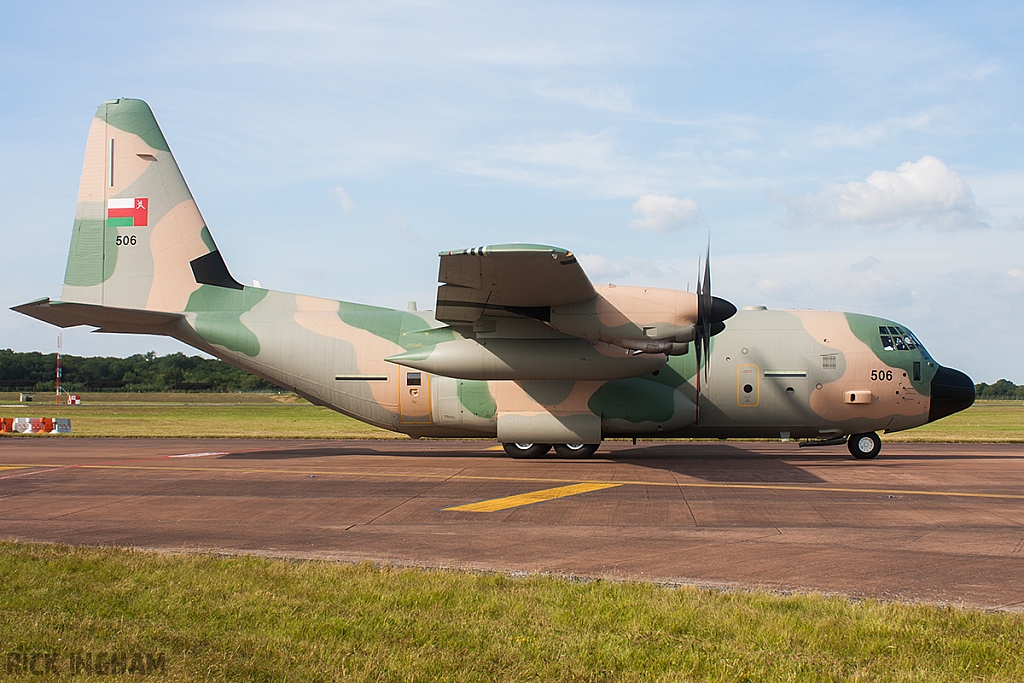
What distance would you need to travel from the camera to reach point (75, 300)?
2127cm

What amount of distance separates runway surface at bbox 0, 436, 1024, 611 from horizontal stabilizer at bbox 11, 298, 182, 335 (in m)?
3.50

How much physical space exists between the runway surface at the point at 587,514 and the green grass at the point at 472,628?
0.95 meters

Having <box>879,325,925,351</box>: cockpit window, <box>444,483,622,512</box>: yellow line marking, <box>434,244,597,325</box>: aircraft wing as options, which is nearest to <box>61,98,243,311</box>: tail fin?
<box>434,244,597,325</box>: aircraft wing

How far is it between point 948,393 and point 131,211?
22320mm

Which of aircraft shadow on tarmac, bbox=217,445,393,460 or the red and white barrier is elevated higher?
aircraft shadow on tarmac, bbox=217,445,393,460

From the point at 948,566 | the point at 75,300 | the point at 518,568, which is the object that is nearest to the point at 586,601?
the point at 518,568

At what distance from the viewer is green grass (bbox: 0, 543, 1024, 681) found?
5453 mm

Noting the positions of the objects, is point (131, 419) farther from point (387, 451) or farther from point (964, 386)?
point (964, 386)

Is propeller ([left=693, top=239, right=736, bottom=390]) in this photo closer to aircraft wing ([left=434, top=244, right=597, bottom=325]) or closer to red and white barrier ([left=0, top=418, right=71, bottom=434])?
aircraft wing ([left=434, top=244, right=597, bottom=325])

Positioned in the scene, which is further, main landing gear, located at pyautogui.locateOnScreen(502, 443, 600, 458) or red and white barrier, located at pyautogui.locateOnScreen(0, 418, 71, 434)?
red and white barrier, located at pyautogui.locateOnScreen(0, 418, 71, 434)

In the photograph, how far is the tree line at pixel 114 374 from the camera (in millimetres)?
105812

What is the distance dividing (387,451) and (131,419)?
2576 cm

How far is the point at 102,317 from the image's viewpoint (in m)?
20.1

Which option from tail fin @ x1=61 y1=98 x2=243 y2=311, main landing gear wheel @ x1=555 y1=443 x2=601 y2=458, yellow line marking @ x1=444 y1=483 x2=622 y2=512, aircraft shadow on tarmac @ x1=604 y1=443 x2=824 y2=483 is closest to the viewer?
yellow line marking @ x1=444 y1=483 x2=622 y2=512
